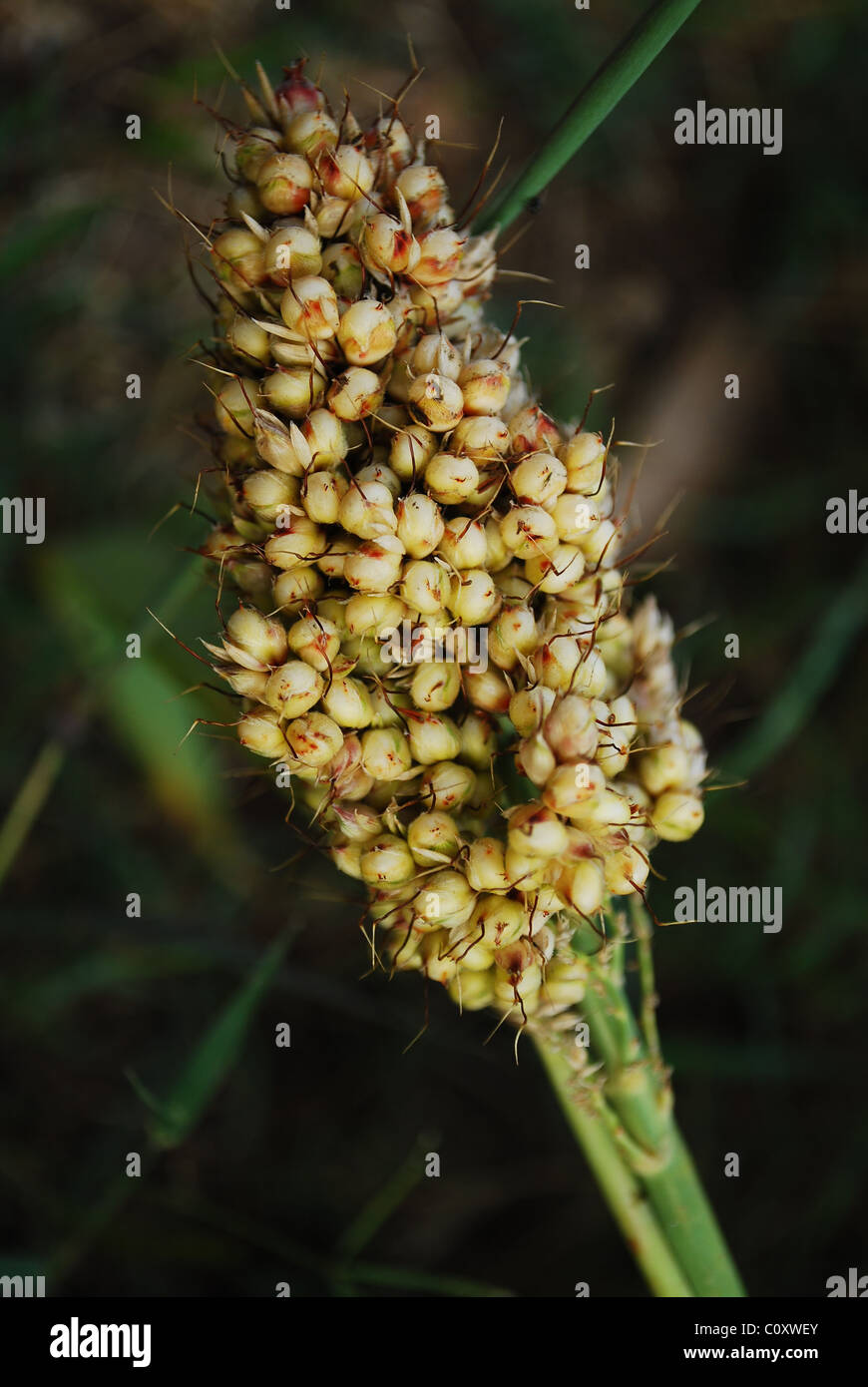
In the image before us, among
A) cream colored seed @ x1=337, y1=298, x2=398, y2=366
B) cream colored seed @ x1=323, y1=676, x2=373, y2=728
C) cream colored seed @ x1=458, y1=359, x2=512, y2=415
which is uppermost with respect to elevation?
cream colored seed @ x1=337, y1=298, x2=398, y2=366

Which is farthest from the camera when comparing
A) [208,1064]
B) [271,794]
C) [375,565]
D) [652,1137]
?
[271,794]

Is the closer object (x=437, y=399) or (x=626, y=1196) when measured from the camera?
(x=437, y=399)

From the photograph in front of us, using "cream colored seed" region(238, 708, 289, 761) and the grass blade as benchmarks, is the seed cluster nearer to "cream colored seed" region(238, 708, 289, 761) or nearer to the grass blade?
"cream colored seed" region(238, 708, 289, 761)

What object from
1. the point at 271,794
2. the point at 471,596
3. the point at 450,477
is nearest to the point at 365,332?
the point at 450,477

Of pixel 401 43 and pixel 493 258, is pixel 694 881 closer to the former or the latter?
pixel 493 258

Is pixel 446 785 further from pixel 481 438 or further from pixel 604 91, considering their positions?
pixel 604 91

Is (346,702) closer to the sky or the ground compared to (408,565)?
A: closer to the ground

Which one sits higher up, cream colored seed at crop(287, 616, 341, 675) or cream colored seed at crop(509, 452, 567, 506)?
cream colored seed at crop(509, 452, 567, 506)

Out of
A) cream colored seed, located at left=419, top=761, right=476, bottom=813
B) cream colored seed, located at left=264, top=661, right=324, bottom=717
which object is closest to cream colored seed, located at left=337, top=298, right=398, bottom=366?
cream colored seed, located at left=264, top=661, right=324, bottom=717
